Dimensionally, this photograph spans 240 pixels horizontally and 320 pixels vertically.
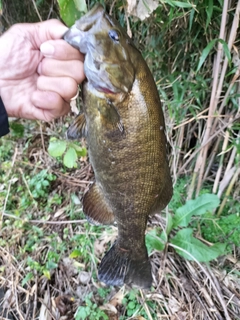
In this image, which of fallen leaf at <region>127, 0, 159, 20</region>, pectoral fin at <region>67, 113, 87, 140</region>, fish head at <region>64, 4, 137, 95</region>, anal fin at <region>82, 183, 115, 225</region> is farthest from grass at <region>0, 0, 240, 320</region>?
fish head at <region>64, 4, 137, 95</region>

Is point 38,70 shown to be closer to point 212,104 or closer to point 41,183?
point 212,104

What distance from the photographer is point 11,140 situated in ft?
11.3

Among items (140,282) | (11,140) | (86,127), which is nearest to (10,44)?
(86,127)

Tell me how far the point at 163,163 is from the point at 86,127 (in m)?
0.30

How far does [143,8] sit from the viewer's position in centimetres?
144

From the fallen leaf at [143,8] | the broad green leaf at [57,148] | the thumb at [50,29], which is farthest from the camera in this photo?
the broad green leaf at [57,148]

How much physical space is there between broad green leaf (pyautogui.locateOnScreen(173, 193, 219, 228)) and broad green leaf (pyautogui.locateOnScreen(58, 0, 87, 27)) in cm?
134

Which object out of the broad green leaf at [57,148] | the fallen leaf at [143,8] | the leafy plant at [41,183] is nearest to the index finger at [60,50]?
the fallen leaf at [143,8]

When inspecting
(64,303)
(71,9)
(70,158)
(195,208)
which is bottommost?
(64,303)

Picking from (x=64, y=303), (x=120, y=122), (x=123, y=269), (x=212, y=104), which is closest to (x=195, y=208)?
(x=212, y=104)

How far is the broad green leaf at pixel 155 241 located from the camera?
7.40 ft

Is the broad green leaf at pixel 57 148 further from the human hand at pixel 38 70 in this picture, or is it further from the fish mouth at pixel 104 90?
the fish mouth at pixel 104 90

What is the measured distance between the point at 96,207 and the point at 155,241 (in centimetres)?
88

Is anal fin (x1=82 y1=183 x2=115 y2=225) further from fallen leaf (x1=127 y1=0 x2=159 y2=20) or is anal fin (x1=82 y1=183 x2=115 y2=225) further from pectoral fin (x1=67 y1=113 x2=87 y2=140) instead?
fallen leaf (x1=127 y1=0 x2=159 y2=20)
